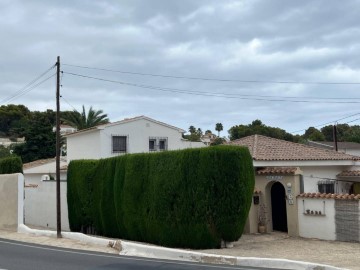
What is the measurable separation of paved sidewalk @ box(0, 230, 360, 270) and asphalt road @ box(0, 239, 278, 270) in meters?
1.44

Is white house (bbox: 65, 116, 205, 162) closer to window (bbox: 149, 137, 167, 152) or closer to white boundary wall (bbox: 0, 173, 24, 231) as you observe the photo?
window (bbox: 149, 137, 167, 152)

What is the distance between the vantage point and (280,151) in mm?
22984

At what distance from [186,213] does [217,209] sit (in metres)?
1.20

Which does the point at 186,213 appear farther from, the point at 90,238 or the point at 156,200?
the point at 90,238

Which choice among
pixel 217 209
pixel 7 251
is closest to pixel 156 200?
pixel 217 209

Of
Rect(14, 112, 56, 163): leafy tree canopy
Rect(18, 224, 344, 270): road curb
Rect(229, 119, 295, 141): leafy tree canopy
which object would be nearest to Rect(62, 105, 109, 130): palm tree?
Rect(14, 112, 56, 163): leafy tree canopy

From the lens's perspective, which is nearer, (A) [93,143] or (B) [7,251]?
(B) [7,251]

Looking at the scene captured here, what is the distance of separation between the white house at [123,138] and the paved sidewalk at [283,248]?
18166mm

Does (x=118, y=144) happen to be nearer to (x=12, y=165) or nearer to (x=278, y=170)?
(x=12, y=165)

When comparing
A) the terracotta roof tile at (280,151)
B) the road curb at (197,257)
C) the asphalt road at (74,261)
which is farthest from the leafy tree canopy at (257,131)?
the asphalt road at (74,261)

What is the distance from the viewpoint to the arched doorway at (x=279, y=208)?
20.8m

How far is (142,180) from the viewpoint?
18812 millimetres

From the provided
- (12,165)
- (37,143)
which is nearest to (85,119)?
(37,143)

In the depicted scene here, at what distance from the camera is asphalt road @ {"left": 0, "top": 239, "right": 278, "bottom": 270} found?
12188mm
